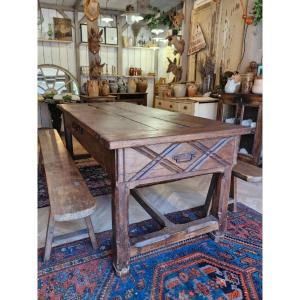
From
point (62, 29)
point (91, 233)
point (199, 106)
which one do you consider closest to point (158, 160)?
point (91, 233)

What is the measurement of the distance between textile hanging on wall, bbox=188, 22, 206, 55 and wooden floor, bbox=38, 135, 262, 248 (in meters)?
2.63

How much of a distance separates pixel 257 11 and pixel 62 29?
14.9 feet

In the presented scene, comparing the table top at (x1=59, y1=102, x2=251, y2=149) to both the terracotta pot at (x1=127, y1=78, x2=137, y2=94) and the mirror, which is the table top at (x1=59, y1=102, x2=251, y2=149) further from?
the mirror

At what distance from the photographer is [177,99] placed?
4.23m

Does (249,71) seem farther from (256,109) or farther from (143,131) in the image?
(143,131)

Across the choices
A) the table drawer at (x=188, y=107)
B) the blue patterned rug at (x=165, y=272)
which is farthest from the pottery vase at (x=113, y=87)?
the blue patterned rug at (x=165, y=272)

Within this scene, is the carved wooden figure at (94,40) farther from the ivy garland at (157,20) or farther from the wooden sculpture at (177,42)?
the ivy garland at (157,20)

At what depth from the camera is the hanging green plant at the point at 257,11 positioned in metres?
3.34

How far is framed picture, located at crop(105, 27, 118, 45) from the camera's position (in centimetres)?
652

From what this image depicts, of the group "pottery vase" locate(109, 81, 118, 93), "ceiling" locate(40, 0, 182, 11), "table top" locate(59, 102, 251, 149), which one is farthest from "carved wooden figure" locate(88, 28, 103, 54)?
"table top" locate(59, 102, 251, 149)

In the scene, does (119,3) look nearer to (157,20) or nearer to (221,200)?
(157,20)

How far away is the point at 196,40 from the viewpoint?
15.6 feet
